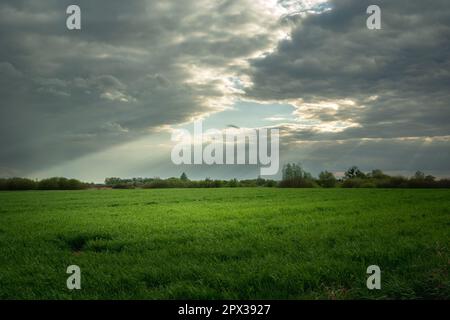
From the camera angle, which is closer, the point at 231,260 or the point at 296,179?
the point at 231,260

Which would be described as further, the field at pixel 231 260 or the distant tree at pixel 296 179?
the distant tree at pixel 296 179

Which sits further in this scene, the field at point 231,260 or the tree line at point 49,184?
the tree line at point 49,184

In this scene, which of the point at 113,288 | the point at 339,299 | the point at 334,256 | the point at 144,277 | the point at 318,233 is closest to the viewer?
the point at 339,299

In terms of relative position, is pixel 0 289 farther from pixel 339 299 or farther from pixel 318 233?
pixel 318 233

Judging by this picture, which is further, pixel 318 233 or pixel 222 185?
pixel 222 185

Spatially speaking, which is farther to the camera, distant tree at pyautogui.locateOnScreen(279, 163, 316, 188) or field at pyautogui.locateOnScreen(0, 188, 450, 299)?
distant tree at pyautogui.locateOnScreen(279, 163, 316, 188)

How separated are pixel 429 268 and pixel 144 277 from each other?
5.75 m

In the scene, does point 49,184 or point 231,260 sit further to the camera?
point 49,184

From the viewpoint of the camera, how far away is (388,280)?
6789 mm

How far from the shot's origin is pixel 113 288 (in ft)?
21.9

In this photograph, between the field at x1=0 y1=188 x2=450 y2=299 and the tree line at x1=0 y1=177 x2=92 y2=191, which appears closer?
the field at x1=0 y1=188 x2=450 y2=299
